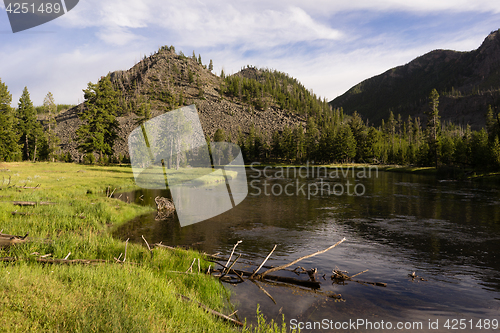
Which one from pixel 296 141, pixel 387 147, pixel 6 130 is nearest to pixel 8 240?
pixel 6 130

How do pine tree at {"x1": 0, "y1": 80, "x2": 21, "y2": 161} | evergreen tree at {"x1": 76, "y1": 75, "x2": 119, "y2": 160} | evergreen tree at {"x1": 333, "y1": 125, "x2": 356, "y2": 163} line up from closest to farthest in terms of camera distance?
pine tree at {"x1": 0, "y1": 80, "x2": 21, "y2": 161} < evergreen tree at {"x1": 76, "y1": 75, "x2": 119, "y2": 160} < evergreen tree at {"x1": 333, "y1": 125, "x2": 356, "y2": 163}

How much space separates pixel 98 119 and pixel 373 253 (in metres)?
71.6

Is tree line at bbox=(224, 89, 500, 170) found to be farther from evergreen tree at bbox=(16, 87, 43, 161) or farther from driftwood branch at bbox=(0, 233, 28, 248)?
evergreen tree at bbox=(16, 87, 43, 161)

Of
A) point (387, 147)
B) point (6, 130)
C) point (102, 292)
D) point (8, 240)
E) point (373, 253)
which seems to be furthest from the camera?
point (387, 147)

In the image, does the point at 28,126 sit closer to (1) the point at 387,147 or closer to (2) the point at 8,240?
(2) the point at 8,240

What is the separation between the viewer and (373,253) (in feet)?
48.3

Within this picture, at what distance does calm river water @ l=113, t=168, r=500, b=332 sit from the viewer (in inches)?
337

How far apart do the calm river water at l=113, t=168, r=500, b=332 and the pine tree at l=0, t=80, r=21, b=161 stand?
56686 mm

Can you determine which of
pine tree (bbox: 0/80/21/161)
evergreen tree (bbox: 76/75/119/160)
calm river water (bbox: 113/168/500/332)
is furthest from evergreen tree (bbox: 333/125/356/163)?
pine tree (bbox: 0/80/21/161)

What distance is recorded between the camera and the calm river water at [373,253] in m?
8.57

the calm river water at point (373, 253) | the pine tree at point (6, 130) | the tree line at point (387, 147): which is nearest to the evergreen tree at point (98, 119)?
the pine tree at point (6, 130)

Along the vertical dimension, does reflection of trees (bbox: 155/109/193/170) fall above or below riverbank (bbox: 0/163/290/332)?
above

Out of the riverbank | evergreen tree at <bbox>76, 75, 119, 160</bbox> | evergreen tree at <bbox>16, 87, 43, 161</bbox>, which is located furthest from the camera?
evergreen tree at <bbox>16, 87, 43, 161</bbox>

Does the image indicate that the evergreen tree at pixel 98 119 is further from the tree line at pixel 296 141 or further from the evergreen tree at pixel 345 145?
the evergreen tree at pixel 345 145
